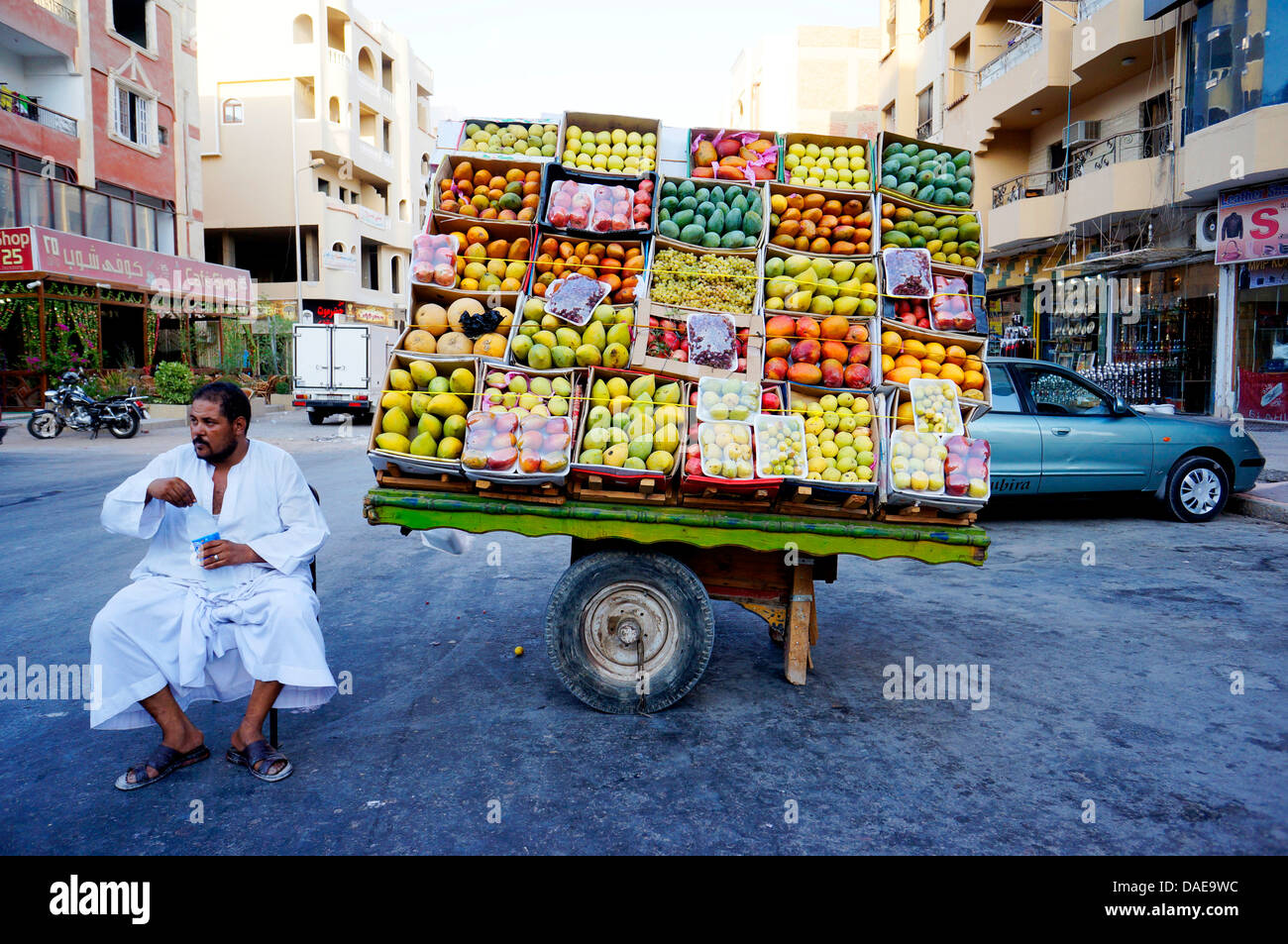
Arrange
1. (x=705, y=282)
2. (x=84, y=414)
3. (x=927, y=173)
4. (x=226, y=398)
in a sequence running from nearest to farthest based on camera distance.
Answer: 1. (x=226, y=398)
2. (x=705, y=282)
3. (x=927, y=173)
4. (x=84, y=414)

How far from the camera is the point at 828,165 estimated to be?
17.0 ft

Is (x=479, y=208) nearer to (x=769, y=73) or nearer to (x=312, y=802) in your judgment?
(x=312, y=802)

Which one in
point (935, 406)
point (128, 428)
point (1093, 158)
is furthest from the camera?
point (1093, 158)

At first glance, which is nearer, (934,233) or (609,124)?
(934,233)

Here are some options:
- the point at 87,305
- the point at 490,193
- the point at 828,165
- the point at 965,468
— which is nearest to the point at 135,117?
the point at 87,305

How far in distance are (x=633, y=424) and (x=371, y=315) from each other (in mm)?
44882

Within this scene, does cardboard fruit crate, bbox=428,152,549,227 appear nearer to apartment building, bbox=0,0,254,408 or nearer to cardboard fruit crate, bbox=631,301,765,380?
cardboard fruit crate, bbox=631,301,765,380

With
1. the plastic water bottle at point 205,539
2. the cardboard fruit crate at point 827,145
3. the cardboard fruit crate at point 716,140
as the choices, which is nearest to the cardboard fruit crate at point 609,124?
the cardboard fruit crate at point 716,140

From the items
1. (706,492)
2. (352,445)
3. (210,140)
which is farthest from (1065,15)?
(210,140)

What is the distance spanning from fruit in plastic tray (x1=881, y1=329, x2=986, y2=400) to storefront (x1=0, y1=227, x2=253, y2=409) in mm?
22020

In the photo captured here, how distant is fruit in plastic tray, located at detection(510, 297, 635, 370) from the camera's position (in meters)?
4.26

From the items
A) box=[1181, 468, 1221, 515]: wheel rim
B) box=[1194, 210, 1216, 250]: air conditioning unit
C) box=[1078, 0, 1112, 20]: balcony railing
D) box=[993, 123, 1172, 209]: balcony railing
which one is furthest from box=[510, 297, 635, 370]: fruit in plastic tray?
box=[1078, 0, 1112, 20]: balcony railing

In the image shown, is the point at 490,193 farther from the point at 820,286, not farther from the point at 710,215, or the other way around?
the point at 820,286
